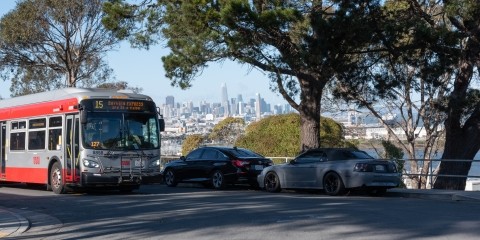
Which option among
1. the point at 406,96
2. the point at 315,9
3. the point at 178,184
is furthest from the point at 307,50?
the point at 406,96

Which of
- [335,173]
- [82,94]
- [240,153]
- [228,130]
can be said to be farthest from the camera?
[228,130]

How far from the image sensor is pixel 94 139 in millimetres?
21047

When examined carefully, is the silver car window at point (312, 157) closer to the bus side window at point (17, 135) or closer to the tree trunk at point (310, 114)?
the tree trunk at point (310, 114)

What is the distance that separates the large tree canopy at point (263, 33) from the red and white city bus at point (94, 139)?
300 cm

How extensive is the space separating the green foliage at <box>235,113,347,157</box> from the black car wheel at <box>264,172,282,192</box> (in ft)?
51.8

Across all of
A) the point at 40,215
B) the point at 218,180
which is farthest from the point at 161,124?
the point at 40,215

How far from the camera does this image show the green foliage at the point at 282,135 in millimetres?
39031

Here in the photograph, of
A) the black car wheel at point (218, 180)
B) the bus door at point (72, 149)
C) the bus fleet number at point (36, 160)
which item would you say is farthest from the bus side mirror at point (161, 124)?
the bus fleet number at point (36, 160)

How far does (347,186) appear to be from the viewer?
20.4 m

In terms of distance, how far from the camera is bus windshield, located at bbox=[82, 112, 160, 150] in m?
21.1

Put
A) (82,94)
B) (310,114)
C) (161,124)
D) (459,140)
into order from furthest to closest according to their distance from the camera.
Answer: (310,114)
(459,140)
(161,124)
(82,94)

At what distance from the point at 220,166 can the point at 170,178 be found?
3132mm

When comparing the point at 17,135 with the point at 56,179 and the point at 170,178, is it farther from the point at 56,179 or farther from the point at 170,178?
the point at 170,178

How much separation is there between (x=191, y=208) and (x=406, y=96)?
18681 millimetres
